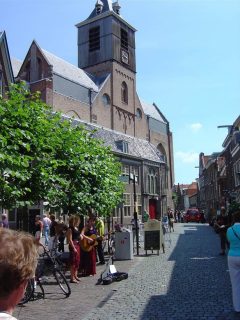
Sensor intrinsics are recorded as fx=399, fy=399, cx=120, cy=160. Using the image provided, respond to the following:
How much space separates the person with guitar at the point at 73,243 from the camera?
1001 cm

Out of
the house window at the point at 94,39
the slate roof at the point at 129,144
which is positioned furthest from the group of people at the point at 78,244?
the house window at the point at 94,39

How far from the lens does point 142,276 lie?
1081 centimetres

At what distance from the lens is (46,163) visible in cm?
1142

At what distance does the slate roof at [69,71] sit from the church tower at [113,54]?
266cm

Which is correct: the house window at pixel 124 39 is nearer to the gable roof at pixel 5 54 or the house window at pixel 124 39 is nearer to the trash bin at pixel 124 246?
the gable roof at pixel 5 54

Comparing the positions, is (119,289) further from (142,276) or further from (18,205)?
(18,205)

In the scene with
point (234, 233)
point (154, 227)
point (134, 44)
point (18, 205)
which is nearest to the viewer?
point (234, 233)

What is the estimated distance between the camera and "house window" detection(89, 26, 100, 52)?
2158 inches

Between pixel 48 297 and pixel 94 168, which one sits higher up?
pixel 94 168

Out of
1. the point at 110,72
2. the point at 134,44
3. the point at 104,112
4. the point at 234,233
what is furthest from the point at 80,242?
the point at 134,44

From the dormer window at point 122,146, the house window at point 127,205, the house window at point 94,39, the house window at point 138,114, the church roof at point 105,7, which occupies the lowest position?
the house window at point 127,205

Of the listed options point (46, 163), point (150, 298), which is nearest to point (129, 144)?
point (46, 163)

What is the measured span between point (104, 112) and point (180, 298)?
141 ft

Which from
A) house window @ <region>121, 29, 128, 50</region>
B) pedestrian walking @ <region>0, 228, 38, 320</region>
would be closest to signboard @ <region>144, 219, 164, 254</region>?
pedestrian walking @ <region>0, 228, 38, 320</region>
